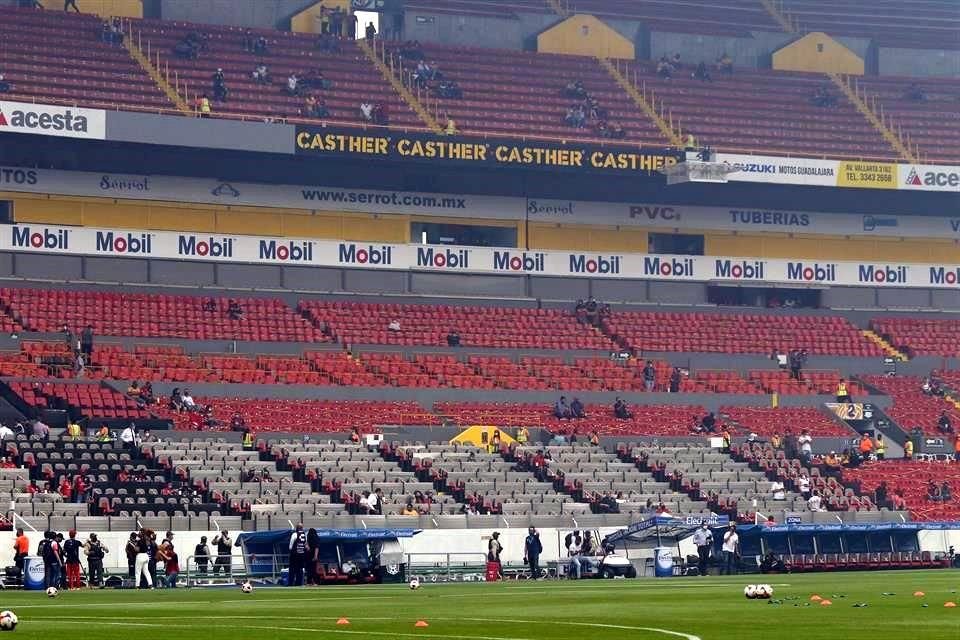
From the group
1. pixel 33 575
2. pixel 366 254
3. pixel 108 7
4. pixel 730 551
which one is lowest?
pixel 730 551

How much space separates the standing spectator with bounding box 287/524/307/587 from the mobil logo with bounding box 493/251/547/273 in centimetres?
3351

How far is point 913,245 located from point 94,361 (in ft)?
129

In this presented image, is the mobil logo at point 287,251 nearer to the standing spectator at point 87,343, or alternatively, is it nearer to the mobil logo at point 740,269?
the standing spectator at point 87,343

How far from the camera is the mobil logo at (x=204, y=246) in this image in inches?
2899

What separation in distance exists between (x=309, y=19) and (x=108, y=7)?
9.24 metres

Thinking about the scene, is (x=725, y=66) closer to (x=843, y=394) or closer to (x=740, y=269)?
(x=740, y=269)

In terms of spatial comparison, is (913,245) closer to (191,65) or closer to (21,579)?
(191,65)

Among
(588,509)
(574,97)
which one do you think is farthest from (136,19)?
(588,509)

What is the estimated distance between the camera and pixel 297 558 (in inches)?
1811

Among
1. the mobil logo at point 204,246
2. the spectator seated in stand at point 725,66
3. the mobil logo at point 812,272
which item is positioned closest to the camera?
the mobil logo at point 204,246

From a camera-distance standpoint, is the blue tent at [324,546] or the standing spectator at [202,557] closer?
the blue tent at [324,546]

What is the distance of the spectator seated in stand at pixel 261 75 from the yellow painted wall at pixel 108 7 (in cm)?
662

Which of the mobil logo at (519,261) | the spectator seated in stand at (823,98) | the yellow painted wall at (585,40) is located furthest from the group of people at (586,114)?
the spectator seated in stand at (823,98)

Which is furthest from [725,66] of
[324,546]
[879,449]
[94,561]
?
[94,561]
